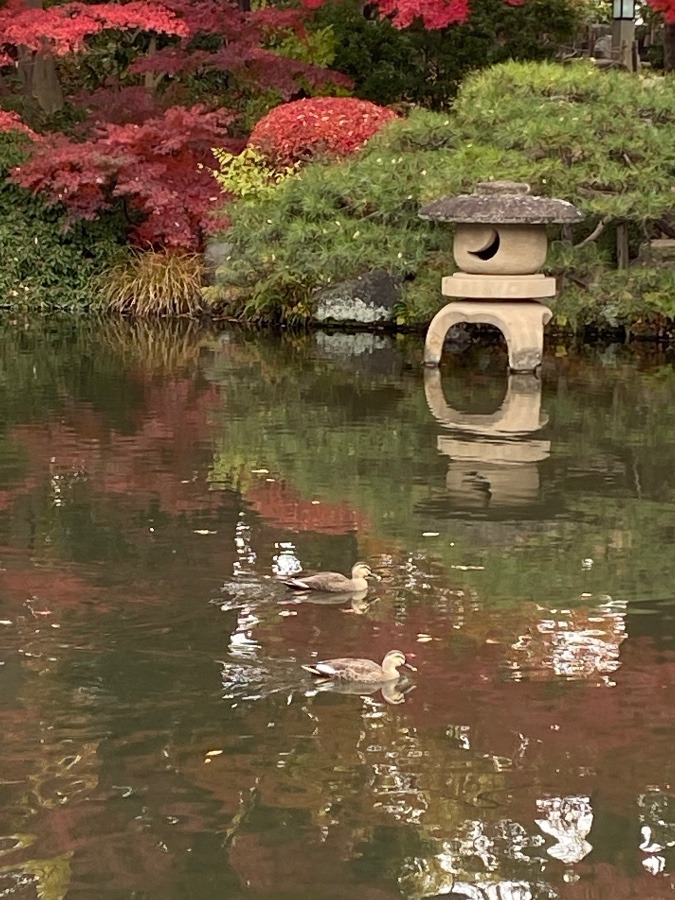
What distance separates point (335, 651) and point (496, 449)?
419 cm

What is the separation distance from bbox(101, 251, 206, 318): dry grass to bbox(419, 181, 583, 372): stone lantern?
15.8ft

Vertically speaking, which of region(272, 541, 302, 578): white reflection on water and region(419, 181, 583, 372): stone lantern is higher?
region(419, 181, 583, 372): stone lantern

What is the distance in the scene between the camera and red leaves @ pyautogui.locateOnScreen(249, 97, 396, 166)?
17000 millimetres

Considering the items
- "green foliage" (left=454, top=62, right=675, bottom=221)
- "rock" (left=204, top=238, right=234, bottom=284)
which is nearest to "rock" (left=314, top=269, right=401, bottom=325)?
"rock" (left=204, top=238, right=234, bottom=284)

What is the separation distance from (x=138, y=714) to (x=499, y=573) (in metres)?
2.39

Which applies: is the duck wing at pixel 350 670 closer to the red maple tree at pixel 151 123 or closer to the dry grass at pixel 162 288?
the dry grass at pixel 162 288

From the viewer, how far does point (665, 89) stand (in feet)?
49.5

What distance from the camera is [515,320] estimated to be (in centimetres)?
1353

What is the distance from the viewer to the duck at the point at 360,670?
5957mm

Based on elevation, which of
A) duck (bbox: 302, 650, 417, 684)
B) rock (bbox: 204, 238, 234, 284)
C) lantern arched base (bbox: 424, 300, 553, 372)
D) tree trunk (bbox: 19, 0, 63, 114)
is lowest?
duck (bbox: 302, 650, 417, 684)

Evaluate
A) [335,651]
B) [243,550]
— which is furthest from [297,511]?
[335,651]

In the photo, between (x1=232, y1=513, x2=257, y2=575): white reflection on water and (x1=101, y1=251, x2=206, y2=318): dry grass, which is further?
(x1=101, y1=251, x2=206, y2=318): dry grass

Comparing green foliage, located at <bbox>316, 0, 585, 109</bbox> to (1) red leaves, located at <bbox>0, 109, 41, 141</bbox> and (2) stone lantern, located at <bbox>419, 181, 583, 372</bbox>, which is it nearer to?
(1) red leaves, located at <bbox>0, 109, 41, 141</bbox>

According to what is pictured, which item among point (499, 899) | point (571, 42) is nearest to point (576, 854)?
point (499, 899)
